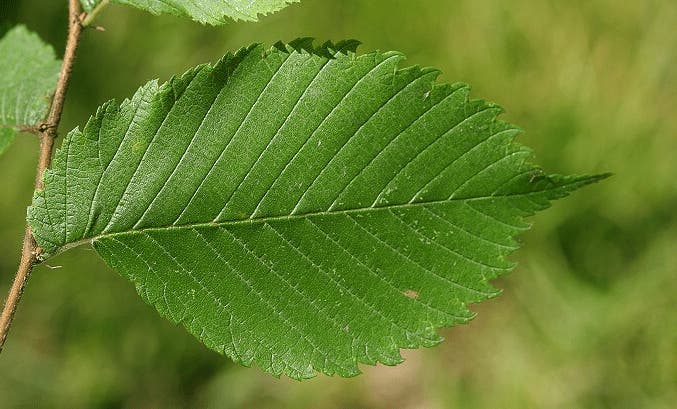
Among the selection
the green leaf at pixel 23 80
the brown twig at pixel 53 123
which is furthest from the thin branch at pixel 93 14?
the green leaf at pixel 23 80

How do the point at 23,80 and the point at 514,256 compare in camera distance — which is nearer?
the point at 23,80

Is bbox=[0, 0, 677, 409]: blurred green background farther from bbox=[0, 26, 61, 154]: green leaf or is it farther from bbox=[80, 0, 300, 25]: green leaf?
bbox=[80, 0, 300, 25]: green leaf

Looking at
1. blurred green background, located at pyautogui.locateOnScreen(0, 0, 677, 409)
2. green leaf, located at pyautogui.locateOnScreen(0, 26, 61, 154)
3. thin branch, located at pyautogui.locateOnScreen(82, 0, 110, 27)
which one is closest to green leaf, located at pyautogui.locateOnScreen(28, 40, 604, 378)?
thin branch, located at pyautogui.locateOnScreen(82, 0, 110, 27)

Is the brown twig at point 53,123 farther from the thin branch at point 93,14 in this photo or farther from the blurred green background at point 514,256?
the blurred green background at point 514,256

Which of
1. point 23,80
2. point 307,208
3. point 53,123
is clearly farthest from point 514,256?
point 53,123

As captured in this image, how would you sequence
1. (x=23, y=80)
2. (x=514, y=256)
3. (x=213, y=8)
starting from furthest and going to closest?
(x=514, y=256) < (x=23, y=80) < (x=213, y=8)

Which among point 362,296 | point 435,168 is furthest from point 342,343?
point 435,168

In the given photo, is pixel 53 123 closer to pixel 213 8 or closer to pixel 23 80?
pixel 213 8
